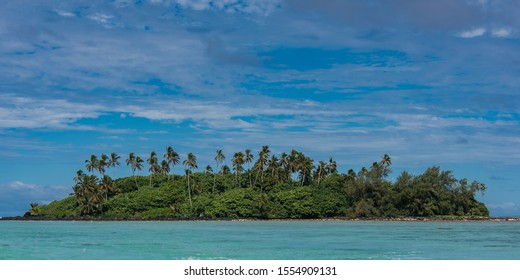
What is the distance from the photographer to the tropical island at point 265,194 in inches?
4476

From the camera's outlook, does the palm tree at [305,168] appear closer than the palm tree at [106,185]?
Yes

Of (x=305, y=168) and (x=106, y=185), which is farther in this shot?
(x=106, y=185)

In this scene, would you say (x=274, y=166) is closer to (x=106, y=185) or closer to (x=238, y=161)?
(x=238, y=161)

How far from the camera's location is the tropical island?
4476 inches

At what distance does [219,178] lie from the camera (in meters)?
130

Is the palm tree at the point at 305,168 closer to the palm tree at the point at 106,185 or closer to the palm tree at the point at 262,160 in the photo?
the palm tree at the point at 262,160

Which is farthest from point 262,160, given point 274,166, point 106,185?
point 106,185

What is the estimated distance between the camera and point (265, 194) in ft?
379

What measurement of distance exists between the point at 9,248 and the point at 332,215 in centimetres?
7910

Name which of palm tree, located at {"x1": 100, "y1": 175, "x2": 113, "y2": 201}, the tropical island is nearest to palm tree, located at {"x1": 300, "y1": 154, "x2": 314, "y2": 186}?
the tropical island

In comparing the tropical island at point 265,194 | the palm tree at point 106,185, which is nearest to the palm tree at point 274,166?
the tropical island at point 265,194

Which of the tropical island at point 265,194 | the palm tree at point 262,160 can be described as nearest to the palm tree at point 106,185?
the tropical island at point 265,194
